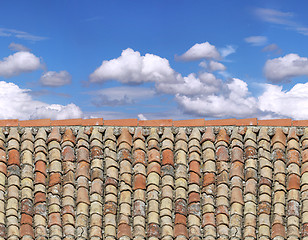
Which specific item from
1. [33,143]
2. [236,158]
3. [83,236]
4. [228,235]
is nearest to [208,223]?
[228,235]

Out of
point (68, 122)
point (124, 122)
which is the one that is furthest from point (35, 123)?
point (124, 122)

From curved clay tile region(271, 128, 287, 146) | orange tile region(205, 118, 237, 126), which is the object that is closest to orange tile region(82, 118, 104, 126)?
orange tile region(205, 118, 237, 126)

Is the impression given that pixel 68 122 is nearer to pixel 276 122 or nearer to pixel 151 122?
pixel 151 122

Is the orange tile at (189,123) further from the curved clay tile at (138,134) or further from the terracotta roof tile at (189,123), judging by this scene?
the curved clay tile at (138,134)

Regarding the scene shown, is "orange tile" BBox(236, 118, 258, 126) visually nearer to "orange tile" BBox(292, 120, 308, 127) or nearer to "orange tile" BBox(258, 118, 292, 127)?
"orange tile" BBox(258, 118, 292, 127)

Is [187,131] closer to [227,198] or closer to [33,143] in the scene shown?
[227,198]

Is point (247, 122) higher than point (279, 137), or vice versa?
point (247, 122)

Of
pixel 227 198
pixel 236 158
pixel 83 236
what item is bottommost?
pixel 83 236

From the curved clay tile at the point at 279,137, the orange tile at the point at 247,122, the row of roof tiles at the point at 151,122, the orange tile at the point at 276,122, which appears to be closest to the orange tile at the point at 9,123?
the row of roof tiles at the point at 151,122

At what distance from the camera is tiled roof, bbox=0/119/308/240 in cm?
1100

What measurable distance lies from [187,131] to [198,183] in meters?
1.62

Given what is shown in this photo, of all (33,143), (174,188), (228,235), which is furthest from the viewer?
(33,143)

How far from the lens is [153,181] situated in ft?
38.3

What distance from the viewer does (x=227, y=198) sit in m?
11.5
